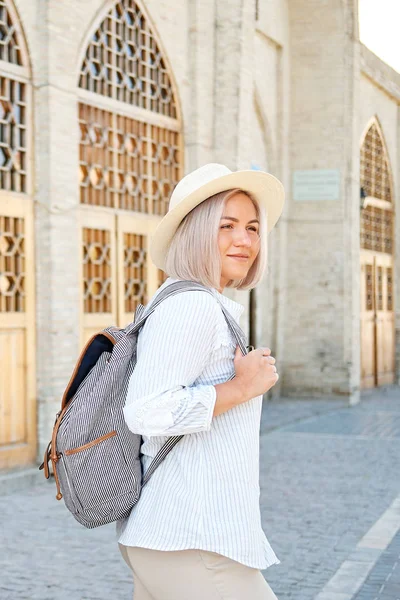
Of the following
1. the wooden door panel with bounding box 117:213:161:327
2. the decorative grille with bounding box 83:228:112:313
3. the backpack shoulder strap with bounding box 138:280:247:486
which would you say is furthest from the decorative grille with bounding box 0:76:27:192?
the backpack shoulder strap with bounding box 138:280:247:486

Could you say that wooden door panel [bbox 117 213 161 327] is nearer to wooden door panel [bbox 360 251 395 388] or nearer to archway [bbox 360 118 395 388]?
archway [bbox 360 118 395 388]

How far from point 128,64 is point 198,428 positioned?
27.8 ft

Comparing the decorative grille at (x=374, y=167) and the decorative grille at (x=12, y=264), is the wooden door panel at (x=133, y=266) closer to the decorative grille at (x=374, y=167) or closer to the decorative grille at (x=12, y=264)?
the decorative grille at (x=12, y=264)

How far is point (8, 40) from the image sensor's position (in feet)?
27.3

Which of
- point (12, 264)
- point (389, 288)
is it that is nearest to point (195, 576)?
point (12, 264)

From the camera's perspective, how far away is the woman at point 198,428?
2160mm

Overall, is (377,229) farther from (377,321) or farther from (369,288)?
(377,321)

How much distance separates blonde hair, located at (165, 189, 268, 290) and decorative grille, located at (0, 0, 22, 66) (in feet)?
21.1

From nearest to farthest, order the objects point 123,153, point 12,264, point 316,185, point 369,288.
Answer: point 12,264
point 123,153
point 316,185
point 369,288

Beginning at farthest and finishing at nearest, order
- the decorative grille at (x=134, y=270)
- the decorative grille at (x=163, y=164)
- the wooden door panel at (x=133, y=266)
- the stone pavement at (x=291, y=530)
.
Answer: the decorative grille at (x=163, y=164)
the decorative grille at (x=134, y=270)
the wooden door panel at (x=133, y=266)
the stone pavement at (x=291, y=530)

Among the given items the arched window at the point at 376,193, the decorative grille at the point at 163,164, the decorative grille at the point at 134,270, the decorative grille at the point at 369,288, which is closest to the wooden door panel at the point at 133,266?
the decorative grille at the point at 134,270

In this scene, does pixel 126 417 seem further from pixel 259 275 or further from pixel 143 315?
pixel 259 275

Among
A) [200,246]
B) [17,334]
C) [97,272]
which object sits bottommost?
[17,334]

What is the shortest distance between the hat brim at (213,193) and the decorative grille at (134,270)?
7631mm
